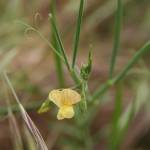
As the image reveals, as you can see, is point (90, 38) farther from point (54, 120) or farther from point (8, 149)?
point (8, 149)

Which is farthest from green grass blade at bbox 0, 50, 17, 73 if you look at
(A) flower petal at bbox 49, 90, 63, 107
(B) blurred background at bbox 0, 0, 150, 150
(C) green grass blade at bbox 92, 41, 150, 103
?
(A) flower petal at bbox 49, 90, 63, 107

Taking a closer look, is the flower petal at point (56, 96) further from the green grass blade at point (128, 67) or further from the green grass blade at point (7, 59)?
the green grass blade at point (7, 59)

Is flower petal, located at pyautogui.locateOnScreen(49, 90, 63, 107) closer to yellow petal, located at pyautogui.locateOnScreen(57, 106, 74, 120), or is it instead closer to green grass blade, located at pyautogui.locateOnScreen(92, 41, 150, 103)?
yellow petal, located at pyautogui.locateOnScreen(57, 106, 74, 120)

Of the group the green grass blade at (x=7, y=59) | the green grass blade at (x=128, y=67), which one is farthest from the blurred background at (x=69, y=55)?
the green grass blade at (x=128, y=67)

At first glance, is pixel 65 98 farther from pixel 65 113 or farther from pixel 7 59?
pixel 7 59

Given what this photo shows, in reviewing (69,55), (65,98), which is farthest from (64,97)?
(69,55)
